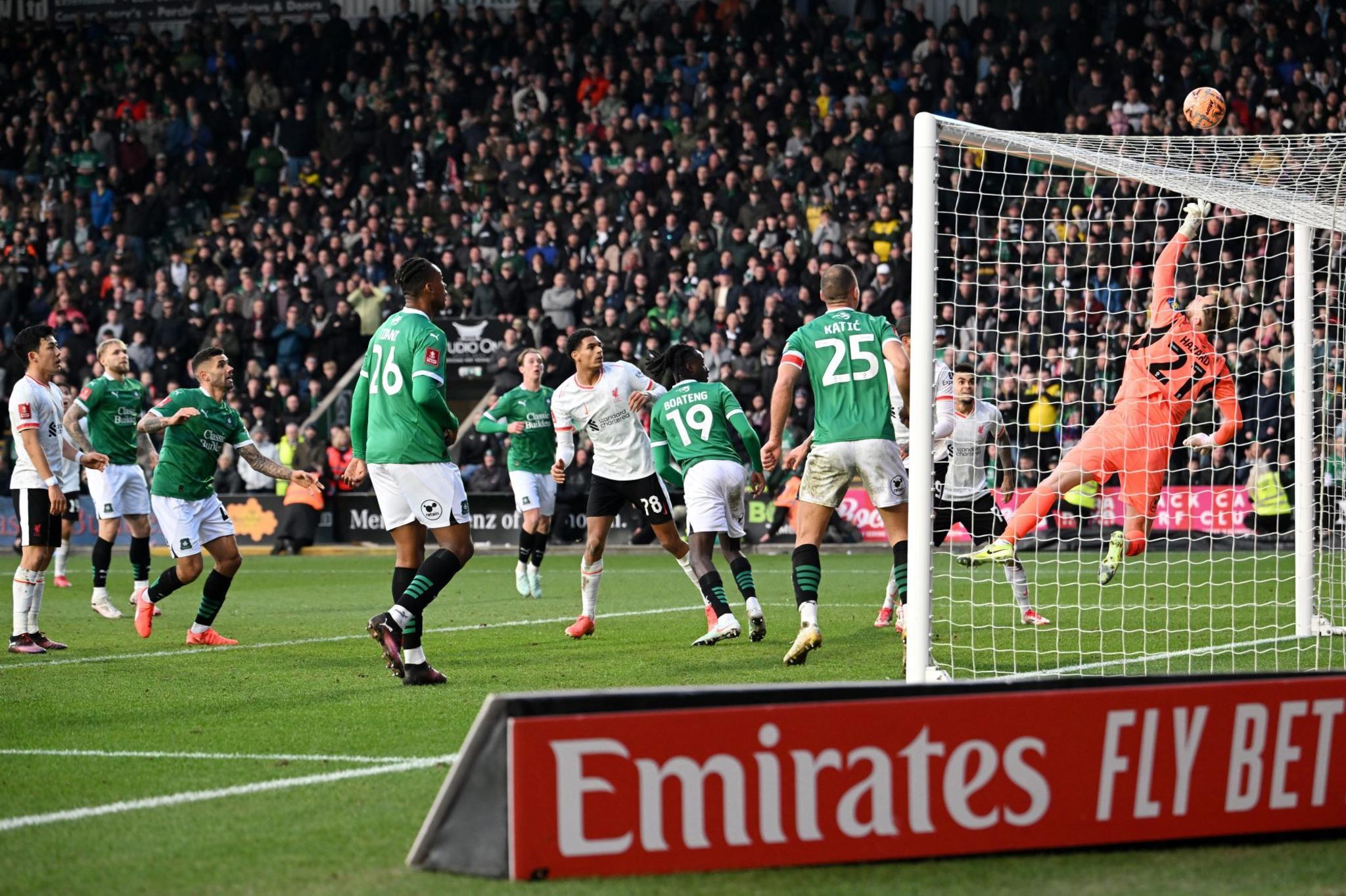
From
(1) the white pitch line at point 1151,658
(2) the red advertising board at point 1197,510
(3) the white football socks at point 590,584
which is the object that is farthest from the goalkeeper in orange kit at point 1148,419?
(2) the red advertising board at point 1197,510

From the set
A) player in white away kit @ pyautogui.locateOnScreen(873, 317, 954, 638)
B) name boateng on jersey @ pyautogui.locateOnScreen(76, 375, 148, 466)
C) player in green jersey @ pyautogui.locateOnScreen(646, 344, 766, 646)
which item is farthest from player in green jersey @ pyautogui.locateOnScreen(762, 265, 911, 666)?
name boateng on jersey @ pyautogui.locateOnScreen(76, 375, 148, 466)

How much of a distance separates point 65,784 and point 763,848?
9.37ft

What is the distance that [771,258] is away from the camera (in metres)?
22.2

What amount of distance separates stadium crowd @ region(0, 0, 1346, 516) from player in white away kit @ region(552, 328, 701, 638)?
22.6 feet

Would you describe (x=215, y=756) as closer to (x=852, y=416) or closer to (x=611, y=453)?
(x=852, y=416)

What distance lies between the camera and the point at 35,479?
10891 millimetres

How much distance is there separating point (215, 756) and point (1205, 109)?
6689mm

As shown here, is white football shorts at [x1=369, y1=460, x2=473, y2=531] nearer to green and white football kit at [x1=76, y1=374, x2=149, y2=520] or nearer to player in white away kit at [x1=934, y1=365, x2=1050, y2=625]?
player in white away kit at [x1=934, y1=365, x2=1050, y2=625]

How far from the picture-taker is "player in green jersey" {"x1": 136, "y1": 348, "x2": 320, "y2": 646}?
35.1 feet

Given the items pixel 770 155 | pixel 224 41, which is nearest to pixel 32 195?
pixel 224 41

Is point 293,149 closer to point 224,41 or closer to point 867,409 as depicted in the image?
point 224,41

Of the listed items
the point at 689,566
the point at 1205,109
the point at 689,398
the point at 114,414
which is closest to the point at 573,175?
the point at 114,414

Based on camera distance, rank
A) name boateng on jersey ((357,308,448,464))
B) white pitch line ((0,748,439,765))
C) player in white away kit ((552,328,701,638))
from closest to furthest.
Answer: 1. white pitch line ((0,748,439,765))
2. name boateng on jersey ((357,308,448,464))
3. player in white away kit ((552,328,701,638))

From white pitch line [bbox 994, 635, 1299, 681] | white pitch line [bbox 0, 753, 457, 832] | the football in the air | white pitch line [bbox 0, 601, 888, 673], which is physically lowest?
white pitch line [bbox 0, 601, 888, 673]
